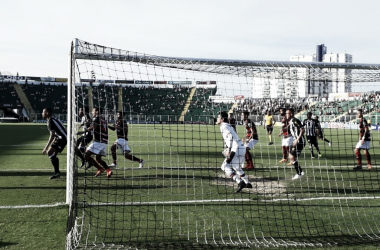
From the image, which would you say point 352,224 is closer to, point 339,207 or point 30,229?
point 339,207

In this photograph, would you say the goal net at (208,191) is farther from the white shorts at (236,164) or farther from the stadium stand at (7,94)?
the stadium stand at (7,94)

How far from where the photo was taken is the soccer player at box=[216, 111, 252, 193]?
8.10m

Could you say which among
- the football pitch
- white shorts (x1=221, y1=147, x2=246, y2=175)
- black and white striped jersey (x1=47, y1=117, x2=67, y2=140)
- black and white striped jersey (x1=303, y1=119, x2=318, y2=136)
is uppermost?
black and white striped jersey (x1=47, y1=117, x2=67, y2=140)

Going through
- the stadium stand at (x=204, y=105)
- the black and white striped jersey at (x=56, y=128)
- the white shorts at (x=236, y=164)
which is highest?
the stadium stand at (x=204, y=105)

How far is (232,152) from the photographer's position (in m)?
8.03

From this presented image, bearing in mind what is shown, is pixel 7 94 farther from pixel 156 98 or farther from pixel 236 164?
pixel 236 164

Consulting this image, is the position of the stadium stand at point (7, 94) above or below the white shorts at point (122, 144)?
above

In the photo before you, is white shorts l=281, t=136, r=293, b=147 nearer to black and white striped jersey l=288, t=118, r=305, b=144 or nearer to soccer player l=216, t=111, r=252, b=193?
black and white striped jersey l=288, t=118, r=305, b=144

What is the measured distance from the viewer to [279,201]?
7.43 m

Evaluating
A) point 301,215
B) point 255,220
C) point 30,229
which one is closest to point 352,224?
point 301,215

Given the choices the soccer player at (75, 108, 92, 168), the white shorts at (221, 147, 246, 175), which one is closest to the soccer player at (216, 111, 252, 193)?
the white shorts at (221, 147, 246, 175)

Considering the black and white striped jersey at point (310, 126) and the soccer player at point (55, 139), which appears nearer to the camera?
the soccer player at point (55, 139)

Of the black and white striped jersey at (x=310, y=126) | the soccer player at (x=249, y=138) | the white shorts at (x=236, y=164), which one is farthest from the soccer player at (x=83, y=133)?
the black and white striped jersey at (x=310, y=126)

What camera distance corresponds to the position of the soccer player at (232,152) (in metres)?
8.10
